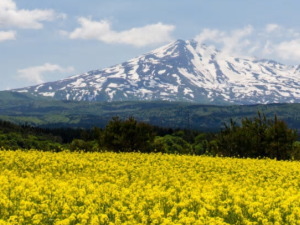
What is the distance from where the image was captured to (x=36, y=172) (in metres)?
20.0

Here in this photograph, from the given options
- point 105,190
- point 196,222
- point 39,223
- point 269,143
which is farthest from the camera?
point 269,143

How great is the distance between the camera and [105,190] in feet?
47.7

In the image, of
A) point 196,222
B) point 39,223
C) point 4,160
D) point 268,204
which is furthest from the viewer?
point 4,160

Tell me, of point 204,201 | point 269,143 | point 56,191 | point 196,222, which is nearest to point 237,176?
point 204,201

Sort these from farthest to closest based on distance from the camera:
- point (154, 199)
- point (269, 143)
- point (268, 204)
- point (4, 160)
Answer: point (269, 143) → point (4, 160) → point (154, 199) → point (268, 204)

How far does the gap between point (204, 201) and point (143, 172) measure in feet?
23.1

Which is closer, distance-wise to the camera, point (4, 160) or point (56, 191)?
point (56, 191)

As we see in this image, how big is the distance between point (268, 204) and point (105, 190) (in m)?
4.89

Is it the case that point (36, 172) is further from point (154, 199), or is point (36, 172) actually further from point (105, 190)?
point (154, 199)

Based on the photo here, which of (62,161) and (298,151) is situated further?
(298,151)

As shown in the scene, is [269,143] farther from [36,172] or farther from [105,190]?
[105,190]

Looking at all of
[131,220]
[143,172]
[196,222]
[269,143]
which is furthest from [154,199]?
[269,143]

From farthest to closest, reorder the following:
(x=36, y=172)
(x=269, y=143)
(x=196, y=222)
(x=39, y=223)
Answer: (x=269, y=143)
(x=36, y=172)
(x=39, y=223)
(x=196, y=222)

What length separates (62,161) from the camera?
76.8ft
